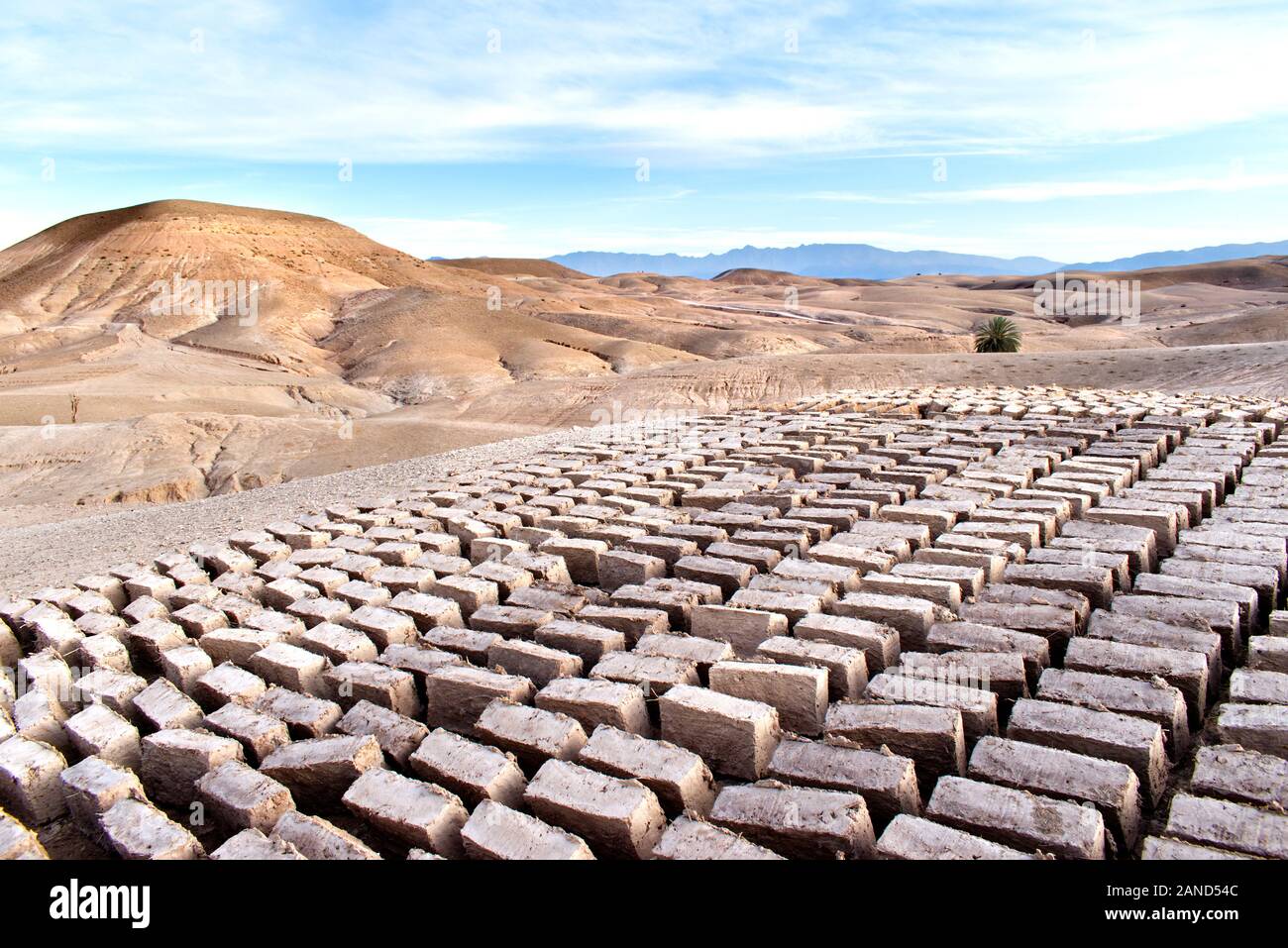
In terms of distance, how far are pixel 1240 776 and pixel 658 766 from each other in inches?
55.7

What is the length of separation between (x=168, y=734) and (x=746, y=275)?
90961 mm

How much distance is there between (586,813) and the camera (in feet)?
6.99

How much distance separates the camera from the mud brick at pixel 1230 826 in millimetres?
1897

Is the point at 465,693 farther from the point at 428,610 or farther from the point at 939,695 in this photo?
the point at 939,695

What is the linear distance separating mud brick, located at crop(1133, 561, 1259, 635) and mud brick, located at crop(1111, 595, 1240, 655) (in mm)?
62

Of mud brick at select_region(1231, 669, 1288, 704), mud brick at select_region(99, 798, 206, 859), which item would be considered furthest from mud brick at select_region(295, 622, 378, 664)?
mud brick at select_region(1231, 669, 1288, 704)

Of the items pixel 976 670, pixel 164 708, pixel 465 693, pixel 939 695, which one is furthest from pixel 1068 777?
pixel 164 708

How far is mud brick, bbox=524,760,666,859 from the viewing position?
210 cm

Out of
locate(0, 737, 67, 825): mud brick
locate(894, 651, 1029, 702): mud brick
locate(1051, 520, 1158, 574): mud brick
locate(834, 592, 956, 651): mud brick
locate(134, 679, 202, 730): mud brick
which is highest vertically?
locate(1051, 520, 1158, 574): mud brick

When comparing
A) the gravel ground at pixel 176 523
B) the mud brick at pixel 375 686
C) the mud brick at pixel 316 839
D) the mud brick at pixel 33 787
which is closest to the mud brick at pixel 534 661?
the mud brick at pixel 375 686

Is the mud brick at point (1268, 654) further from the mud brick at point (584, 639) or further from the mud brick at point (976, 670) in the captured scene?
the mud brick at point (584, 639)

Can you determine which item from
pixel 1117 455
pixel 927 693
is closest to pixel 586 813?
pixel 927 693

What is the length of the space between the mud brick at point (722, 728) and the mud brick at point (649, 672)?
160 millimetres

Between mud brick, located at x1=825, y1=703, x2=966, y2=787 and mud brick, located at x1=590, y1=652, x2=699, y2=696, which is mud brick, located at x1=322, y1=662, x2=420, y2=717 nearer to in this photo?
mud brick, located at x1=590, y1=652, x2=699, y2=696
